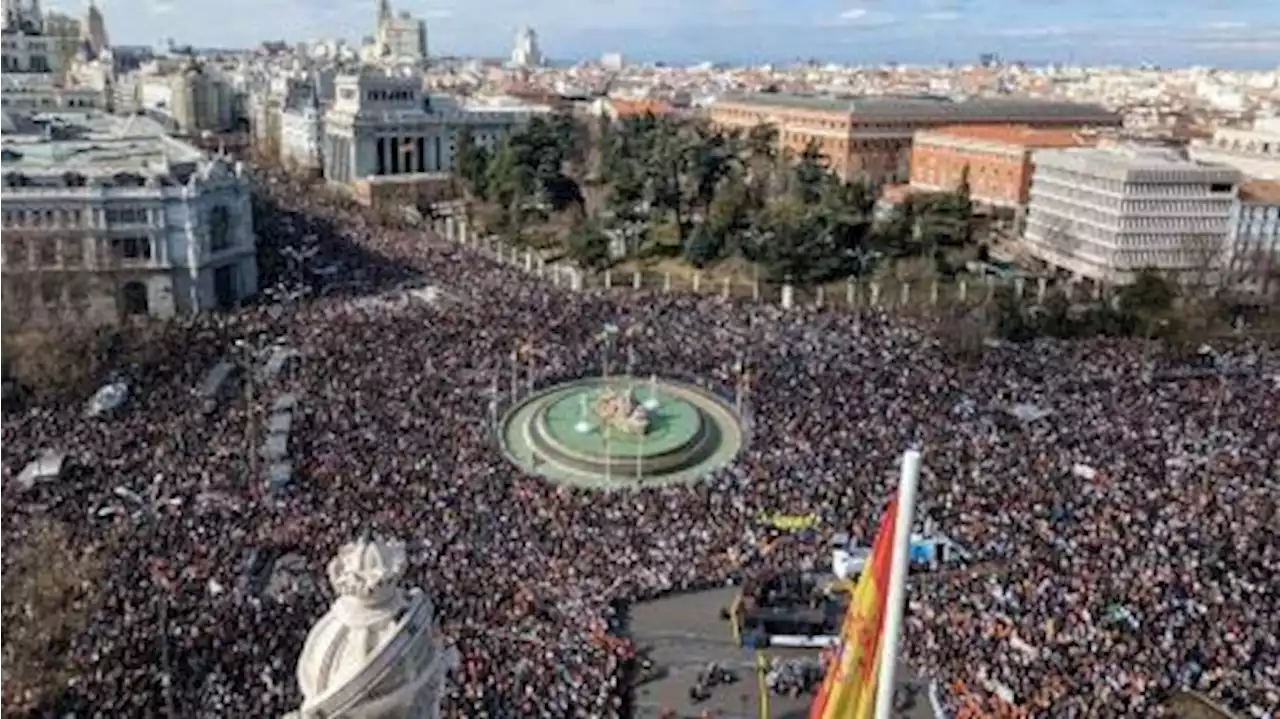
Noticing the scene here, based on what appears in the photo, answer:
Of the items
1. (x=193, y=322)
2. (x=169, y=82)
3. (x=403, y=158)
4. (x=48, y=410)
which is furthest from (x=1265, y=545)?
(x=169, y=82)

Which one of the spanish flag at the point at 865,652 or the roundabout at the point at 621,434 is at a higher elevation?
the spanish flag at the point at 865,652

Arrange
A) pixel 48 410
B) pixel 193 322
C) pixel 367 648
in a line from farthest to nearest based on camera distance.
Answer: pixel 193 322 < pixel 48 410 < pixel 367 648

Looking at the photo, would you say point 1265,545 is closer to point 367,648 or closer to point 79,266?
point 367,648

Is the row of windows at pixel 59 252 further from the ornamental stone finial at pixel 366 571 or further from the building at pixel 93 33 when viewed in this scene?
the building at pixel 93 33

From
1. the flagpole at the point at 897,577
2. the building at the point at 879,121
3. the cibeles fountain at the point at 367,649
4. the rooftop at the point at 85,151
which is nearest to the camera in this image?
the cibeles fountain at the point at 367,649

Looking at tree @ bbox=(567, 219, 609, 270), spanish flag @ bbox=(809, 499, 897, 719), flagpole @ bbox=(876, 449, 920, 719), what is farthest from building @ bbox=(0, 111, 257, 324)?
flagpole @ bbox=(876, 449, 920, 719)

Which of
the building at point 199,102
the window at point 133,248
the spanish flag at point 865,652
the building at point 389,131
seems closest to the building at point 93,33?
the building at point 199,102
